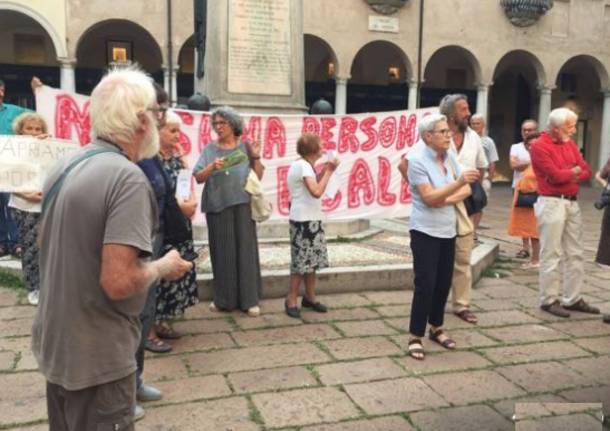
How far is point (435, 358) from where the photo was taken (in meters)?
4.17

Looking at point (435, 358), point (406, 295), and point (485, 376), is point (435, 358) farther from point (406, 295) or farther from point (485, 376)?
point (406, 295)

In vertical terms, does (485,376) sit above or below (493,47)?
below

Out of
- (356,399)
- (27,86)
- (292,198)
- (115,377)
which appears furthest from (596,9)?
(115,377)

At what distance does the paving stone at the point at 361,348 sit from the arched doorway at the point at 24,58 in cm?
1739

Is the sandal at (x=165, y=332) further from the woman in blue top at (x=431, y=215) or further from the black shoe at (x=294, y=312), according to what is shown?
the woman in blue top at (x=431, y=215)

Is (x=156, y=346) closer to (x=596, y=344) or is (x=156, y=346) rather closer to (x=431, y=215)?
(x=431, y=215)

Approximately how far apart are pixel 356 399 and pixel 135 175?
2.14 metres

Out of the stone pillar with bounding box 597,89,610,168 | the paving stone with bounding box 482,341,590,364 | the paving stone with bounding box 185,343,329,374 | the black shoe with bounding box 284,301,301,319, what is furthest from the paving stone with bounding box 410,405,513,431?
the stone pillar with bounding box 597,89,610,168

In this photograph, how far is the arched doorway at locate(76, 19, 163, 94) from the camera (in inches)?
776

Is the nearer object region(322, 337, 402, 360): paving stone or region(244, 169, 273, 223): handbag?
region(322, 337, 402, 360): paving stone

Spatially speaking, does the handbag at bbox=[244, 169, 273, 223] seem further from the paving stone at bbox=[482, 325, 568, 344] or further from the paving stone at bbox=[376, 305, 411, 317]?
the paving stone at bbox=[482, 325, 568, 344]

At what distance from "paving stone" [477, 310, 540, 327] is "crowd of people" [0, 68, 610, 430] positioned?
0.21m

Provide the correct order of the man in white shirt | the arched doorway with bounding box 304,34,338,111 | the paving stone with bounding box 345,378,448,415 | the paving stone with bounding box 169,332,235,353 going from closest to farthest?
the paving stone with bounding box 345,378,448,415 < the paving stone with bounding box 169,332,235,353 < the man in white shirt < the arched doorway with bounding box 304,34,338,111

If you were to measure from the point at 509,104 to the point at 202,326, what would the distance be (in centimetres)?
2316
